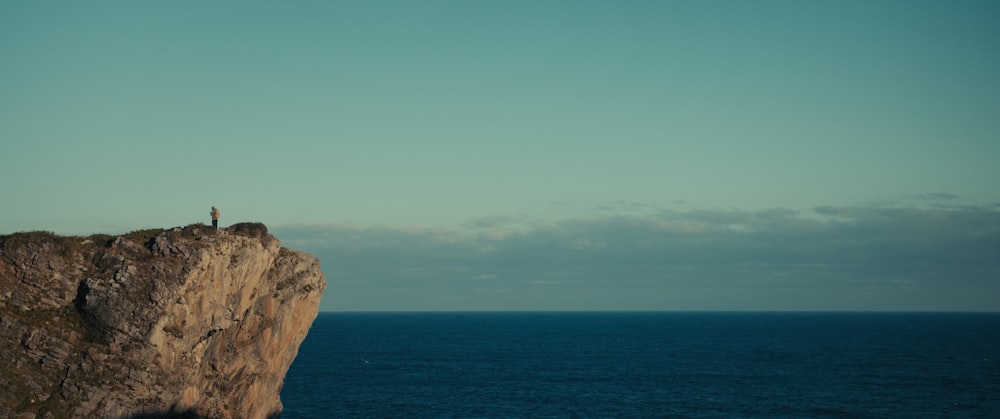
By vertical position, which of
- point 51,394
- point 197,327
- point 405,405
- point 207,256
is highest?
point 207,256

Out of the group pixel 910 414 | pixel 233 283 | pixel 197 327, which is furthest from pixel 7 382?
pixel 910 414

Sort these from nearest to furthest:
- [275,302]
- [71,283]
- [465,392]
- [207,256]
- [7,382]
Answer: [7,382]
[71,283]
[207,256]
[275,302]
[465,392]

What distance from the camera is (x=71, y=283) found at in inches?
2179

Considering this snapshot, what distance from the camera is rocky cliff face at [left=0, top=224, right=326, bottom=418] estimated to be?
2019 inches

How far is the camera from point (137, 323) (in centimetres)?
5459

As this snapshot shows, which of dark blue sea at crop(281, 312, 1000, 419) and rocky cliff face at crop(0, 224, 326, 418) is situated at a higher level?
rocky cliff face at crop(0, 224, 326, 418)

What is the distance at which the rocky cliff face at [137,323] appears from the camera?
5128 cm

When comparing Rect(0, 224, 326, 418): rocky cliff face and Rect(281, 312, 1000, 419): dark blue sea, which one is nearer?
Rect(0, 224, 326, 418): rocky cliff face

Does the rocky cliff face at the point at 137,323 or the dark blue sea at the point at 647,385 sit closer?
the rocky cliff face at the point at 137,323

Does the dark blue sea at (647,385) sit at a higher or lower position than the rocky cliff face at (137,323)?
lower

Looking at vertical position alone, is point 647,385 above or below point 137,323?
below

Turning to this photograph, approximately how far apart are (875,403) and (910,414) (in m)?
7.75

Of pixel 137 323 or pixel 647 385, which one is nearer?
pixel 137 323

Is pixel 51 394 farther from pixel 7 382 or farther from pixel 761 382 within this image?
pixel 761 382
